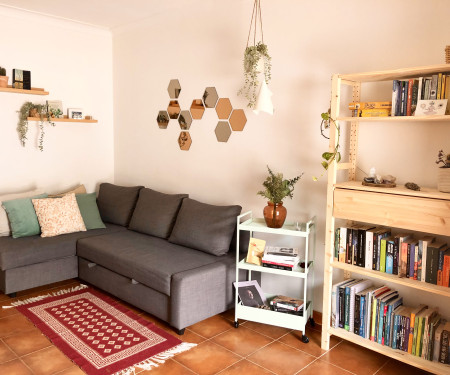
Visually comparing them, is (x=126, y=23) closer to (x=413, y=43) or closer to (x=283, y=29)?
(x=283, y=29)

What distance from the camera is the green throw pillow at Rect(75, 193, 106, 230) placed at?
401 centimetres

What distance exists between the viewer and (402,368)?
2479 millimetres

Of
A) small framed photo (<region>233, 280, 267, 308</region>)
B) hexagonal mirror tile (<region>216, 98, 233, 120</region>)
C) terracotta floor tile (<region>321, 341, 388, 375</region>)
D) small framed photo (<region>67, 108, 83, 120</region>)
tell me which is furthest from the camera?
small framed photo (<region>67, 108, 83, 120</region>)

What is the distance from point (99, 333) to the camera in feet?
9.26

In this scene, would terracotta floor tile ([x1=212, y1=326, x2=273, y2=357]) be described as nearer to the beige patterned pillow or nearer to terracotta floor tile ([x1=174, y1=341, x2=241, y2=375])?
terracotta floor tile ([x1=174, y1=341, x2=241, y2=375])

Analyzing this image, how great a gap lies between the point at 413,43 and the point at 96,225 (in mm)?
3055

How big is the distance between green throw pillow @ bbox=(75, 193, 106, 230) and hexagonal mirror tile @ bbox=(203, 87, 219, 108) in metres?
1.51

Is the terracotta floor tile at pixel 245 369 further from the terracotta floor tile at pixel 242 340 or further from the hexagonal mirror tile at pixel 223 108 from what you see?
the hexagonal mirror tile at pixel 223 108

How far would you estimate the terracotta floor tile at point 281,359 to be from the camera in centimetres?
247

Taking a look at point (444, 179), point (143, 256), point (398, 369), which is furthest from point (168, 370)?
point (444, 179)

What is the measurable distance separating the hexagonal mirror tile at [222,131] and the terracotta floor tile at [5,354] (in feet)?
7.12

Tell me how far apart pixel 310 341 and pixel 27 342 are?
1843mm

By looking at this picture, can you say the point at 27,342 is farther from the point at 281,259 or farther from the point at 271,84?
the point at 271,84

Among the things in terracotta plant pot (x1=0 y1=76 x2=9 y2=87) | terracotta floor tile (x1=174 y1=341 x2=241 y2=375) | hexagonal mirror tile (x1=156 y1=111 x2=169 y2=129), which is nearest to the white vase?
terracotta floor tile (x1=174 y1=341 x2=241 y2=375)
